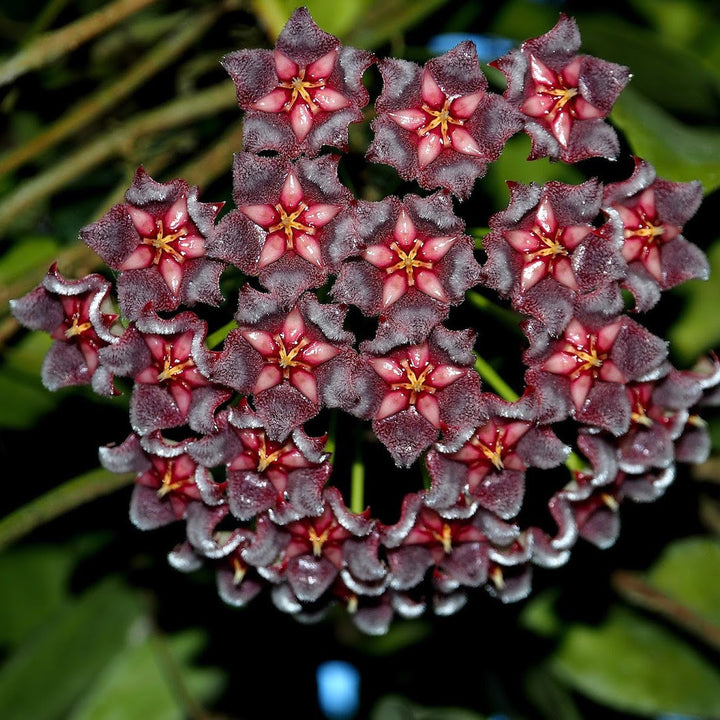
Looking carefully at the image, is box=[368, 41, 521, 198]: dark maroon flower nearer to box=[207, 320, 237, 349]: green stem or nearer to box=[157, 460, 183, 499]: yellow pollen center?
box=[207, 320, 237, 349]: green stem

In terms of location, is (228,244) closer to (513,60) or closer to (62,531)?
(513,60)

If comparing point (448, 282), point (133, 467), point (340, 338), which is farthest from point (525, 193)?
point (133, 467)

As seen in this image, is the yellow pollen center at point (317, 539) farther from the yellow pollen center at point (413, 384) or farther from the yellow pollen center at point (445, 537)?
the yellow pollen center at point (413, 384)

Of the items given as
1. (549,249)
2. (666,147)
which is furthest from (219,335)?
(666,147)

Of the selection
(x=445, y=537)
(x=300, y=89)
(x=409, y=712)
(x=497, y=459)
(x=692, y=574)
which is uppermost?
(x=300, y=89)

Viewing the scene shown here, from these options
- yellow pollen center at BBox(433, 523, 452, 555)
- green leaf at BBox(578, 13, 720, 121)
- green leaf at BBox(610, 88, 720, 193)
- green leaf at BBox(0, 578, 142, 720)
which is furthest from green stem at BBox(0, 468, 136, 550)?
green leaf at BBox(578, 13, 720, 121)

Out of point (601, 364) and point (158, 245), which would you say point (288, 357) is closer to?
point (158, 245)
